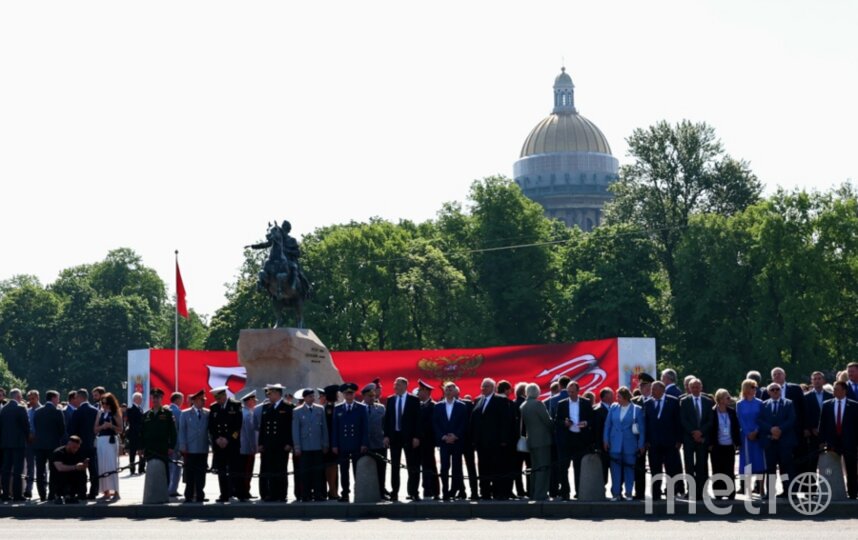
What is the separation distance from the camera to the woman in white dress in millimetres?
23781

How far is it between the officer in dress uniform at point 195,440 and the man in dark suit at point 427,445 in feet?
11.5

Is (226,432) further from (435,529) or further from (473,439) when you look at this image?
(435,529)

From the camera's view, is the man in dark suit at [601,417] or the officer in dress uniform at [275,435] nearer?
the man in dark suit at [601,417]

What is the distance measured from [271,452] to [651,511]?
21.0 ft

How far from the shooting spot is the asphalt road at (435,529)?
17.3 meters

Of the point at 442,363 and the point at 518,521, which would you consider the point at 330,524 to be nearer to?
the point at 518,521

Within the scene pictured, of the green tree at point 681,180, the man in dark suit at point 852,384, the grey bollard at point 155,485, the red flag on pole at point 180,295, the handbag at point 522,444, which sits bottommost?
the grey bollard at point 155,485

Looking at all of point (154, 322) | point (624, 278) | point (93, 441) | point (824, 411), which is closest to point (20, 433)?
point (93, 441)

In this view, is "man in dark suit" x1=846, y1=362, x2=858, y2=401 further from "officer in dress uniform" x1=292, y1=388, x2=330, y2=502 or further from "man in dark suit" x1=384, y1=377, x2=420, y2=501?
"officer in dress uniform" x1=292, y1=388, x2=330, y2=502

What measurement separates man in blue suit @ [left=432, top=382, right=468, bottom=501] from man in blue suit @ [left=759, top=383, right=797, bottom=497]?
15.0ft

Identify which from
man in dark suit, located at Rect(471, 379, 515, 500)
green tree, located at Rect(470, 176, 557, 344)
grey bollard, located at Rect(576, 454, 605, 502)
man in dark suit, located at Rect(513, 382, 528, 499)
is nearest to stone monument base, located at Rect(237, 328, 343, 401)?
man in dark suit, located at Rect(513, 382, 528, 499)

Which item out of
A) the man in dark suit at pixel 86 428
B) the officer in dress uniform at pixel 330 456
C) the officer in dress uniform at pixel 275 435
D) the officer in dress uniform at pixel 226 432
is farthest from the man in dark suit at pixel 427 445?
the man in dark suit at pixel 86 428

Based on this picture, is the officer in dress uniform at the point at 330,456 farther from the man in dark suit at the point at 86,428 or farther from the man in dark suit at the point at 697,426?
the man in dark suit at the point at 697,426

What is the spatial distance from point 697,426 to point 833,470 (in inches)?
80.8
